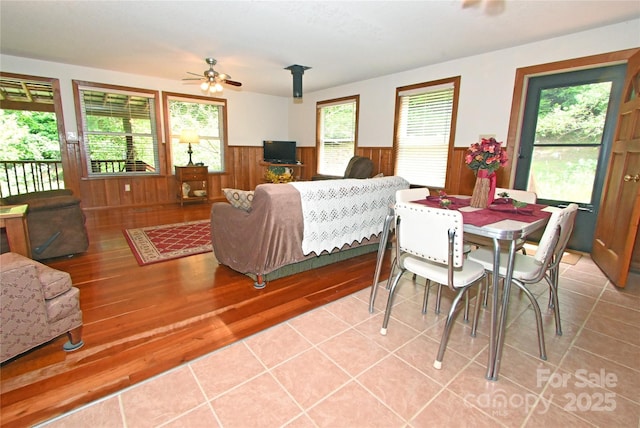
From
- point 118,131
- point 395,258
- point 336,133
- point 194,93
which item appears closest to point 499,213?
point 395,258

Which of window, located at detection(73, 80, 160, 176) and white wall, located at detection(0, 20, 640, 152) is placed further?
window, located at detection(73, 80, 160, 176)

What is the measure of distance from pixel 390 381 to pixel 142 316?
5.59ft

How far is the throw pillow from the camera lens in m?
2.57

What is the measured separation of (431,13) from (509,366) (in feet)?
9.66

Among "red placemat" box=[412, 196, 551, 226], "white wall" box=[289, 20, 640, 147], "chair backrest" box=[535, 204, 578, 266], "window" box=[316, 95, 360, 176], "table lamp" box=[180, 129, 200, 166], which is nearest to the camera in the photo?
"chair backrest" box=[535, 204, 578, 266]

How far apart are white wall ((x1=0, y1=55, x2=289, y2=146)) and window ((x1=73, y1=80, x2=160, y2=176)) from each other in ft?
0.42

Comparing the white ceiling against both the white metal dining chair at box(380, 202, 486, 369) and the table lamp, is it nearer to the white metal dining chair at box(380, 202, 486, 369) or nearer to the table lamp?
the table lamp

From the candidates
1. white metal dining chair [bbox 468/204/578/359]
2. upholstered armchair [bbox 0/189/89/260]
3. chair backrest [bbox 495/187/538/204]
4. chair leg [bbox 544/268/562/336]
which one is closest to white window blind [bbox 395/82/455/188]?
chair backrest [bbox 495/187/538/204]

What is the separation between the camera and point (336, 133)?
20.8 feet

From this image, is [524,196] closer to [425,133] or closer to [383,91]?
[425,133]

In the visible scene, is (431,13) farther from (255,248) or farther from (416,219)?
(255,248)

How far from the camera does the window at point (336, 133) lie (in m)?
5.94

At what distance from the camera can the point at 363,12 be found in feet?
9.34

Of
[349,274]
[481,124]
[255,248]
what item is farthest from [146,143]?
[481,124]
